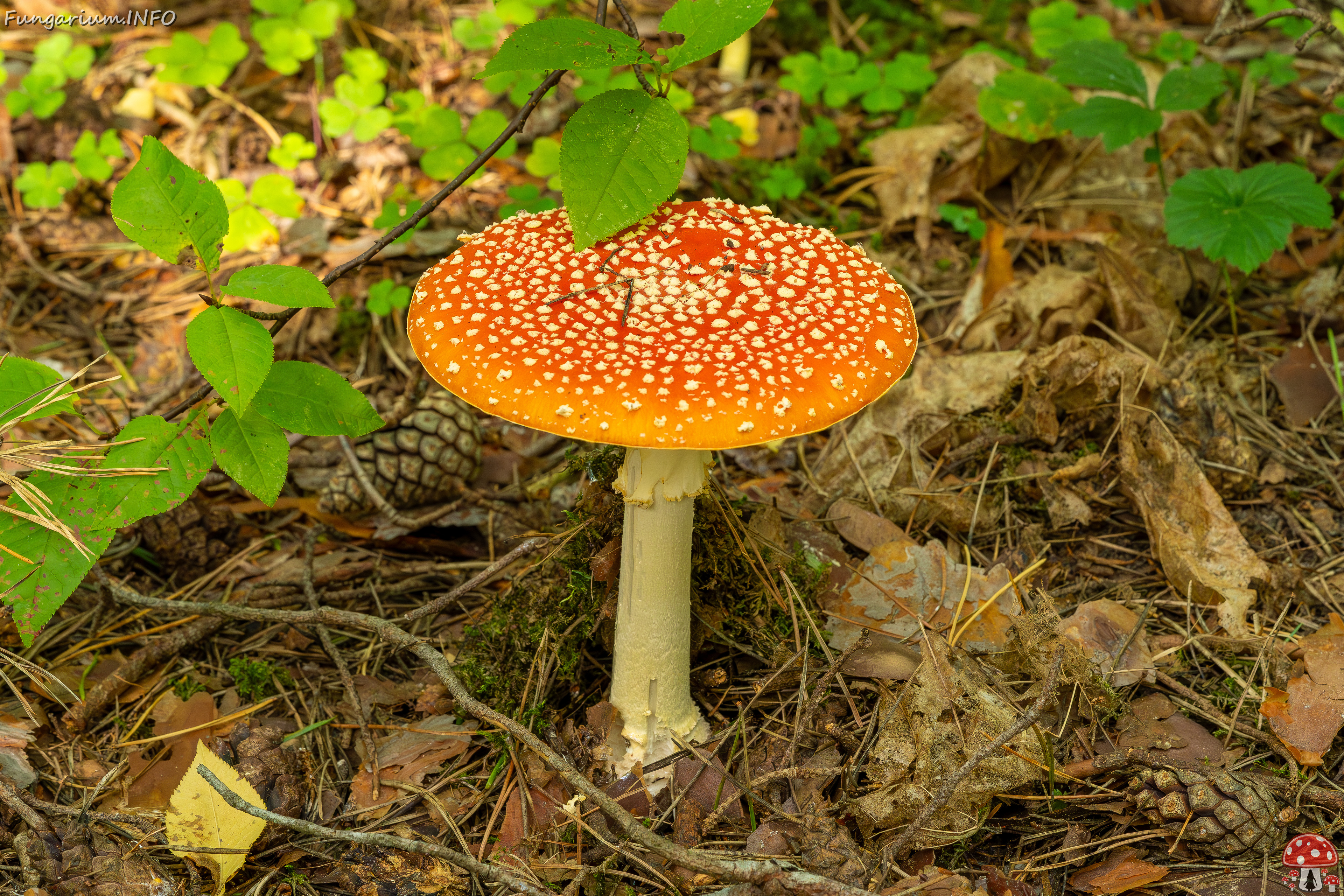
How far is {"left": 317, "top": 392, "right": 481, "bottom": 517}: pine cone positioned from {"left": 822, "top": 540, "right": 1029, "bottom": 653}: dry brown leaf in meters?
A: 1.81

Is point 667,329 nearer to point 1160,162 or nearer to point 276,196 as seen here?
point 276,196

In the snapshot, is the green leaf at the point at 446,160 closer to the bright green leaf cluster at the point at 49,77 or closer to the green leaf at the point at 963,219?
the bright green leaf cluster at the point at 49,77

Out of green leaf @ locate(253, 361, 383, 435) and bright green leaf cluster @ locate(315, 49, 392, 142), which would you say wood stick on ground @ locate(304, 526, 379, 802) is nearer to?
green leaf @ locate(253, 361, 383, 435)

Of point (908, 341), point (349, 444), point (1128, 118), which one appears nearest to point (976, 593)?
point (908, 341)

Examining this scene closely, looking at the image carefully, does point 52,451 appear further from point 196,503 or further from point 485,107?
point 485,107

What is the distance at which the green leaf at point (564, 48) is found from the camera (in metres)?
2.59

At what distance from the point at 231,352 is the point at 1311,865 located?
333 centimetres

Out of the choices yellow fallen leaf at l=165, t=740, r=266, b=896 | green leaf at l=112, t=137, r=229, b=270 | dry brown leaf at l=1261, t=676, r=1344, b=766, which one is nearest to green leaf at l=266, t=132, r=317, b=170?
green leaf at l=112, t=137, r=229, b=270

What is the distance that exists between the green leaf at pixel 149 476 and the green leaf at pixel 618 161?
4.34 feet

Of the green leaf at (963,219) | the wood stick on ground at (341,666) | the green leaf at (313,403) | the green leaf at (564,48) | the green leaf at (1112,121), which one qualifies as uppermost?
the green leaf at (564,48)

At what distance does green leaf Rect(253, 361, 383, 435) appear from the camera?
112 inches

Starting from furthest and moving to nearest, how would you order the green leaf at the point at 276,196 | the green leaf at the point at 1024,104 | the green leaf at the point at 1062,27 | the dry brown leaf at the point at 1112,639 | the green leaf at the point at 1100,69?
1. the green leaf at the point at 1062,27
2. the green leaf at the point at 1024,104
3. the green leaf at the point at 276,196
4. the green leaf at the point at 1100,69
5. the dry brown leaf at the point at 1112,639

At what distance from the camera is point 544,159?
15.5ft

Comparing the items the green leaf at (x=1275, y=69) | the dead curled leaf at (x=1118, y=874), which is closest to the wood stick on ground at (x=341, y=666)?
the dead curled leaf at (x=1118, y=874)
